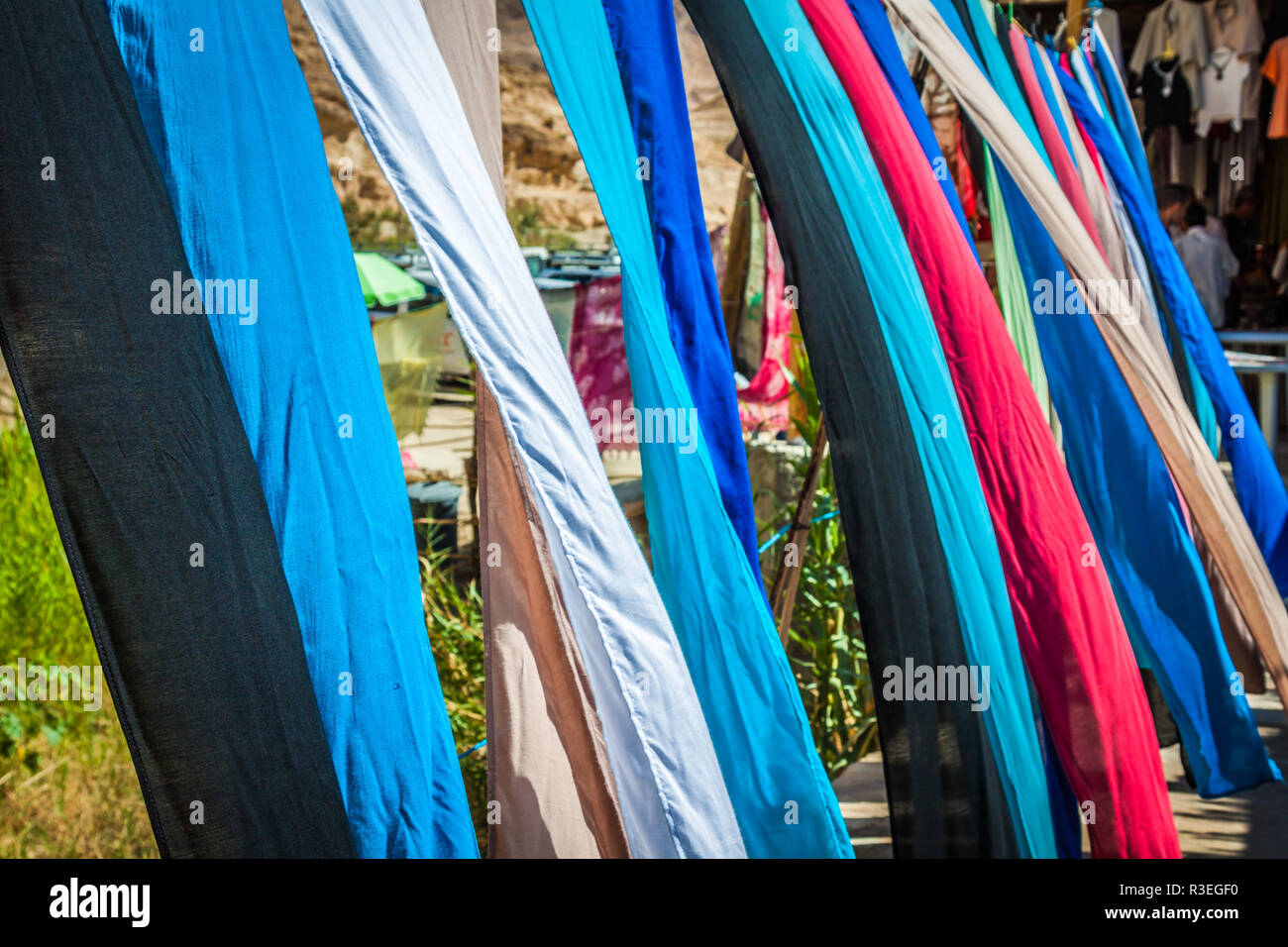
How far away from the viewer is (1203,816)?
2.17m

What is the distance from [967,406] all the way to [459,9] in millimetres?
819

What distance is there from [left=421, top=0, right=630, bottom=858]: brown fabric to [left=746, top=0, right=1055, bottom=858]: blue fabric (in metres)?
0.43

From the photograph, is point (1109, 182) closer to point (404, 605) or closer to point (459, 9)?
point (459, 9)

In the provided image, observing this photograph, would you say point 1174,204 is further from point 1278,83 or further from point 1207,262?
point 1278,83

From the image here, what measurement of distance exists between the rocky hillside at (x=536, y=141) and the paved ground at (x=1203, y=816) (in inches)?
253

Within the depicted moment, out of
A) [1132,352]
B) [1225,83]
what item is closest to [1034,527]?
[1132,352]

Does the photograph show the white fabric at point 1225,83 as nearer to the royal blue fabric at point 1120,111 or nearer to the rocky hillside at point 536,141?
the royal blue fabric at point 1120,111

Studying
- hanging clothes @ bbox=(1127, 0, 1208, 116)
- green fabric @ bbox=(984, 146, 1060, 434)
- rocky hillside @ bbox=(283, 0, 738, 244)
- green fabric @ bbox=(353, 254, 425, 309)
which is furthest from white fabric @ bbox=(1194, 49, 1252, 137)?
green fabric @ bbox=(984, 146, 1060, 434)

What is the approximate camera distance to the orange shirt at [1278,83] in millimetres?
5094

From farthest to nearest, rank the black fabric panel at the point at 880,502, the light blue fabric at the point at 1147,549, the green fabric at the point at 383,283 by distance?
the green fabric at the point at 383,283
the light blue fabric at the point at 1147,549
the black fabric panel at the point at 880,502

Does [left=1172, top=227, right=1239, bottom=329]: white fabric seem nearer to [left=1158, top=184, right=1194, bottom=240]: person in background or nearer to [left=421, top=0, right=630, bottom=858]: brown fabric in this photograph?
[left=1158, top=184, right=1194, bottom=240]: person in background

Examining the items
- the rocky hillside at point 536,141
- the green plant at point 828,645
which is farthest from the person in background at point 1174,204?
the green plant at point 828,645
